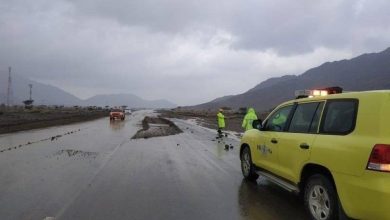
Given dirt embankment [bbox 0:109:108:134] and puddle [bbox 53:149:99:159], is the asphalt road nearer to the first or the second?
puddle [bbox 53:149:99:159]

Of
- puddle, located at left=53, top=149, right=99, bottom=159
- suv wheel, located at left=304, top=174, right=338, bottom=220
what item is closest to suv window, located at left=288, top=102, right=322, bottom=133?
suv wheel, located at left=304, top=174, right=338, bottom=220

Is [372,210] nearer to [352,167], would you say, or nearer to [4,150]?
[352,167]

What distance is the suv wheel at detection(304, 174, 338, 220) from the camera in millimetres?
6398

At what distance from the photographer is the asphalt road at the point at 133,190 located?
7.51m

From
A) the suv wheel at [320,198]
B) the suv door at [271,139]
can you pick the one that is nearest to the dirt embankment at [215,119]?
the suv door at [271,139]

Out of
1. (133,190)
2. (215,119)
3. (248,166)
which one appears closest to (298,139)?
(248,166)

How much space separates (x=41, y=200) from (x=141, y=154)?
762 cm

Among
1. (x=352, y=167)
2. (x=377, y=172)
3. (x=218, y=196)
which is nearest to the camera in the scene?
(x=377, y=172)

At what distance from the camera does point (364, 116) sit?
6.05 m

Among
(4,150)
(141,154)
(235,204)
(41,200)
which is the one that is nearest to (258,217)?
(235,204)

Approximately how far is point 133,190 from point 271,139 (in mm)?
2788

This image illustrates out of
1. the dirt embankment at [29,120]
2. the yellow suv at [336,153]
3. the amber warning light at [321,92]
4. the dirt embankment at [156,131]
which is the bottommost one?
the dirt embankment at [156,131]

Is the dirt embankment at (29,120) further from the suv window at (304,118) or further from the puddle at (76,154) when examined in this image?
the suv window at (304,118)

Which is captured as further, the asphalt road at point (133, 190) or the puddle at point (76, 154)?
the puddle at point (76, 154)
